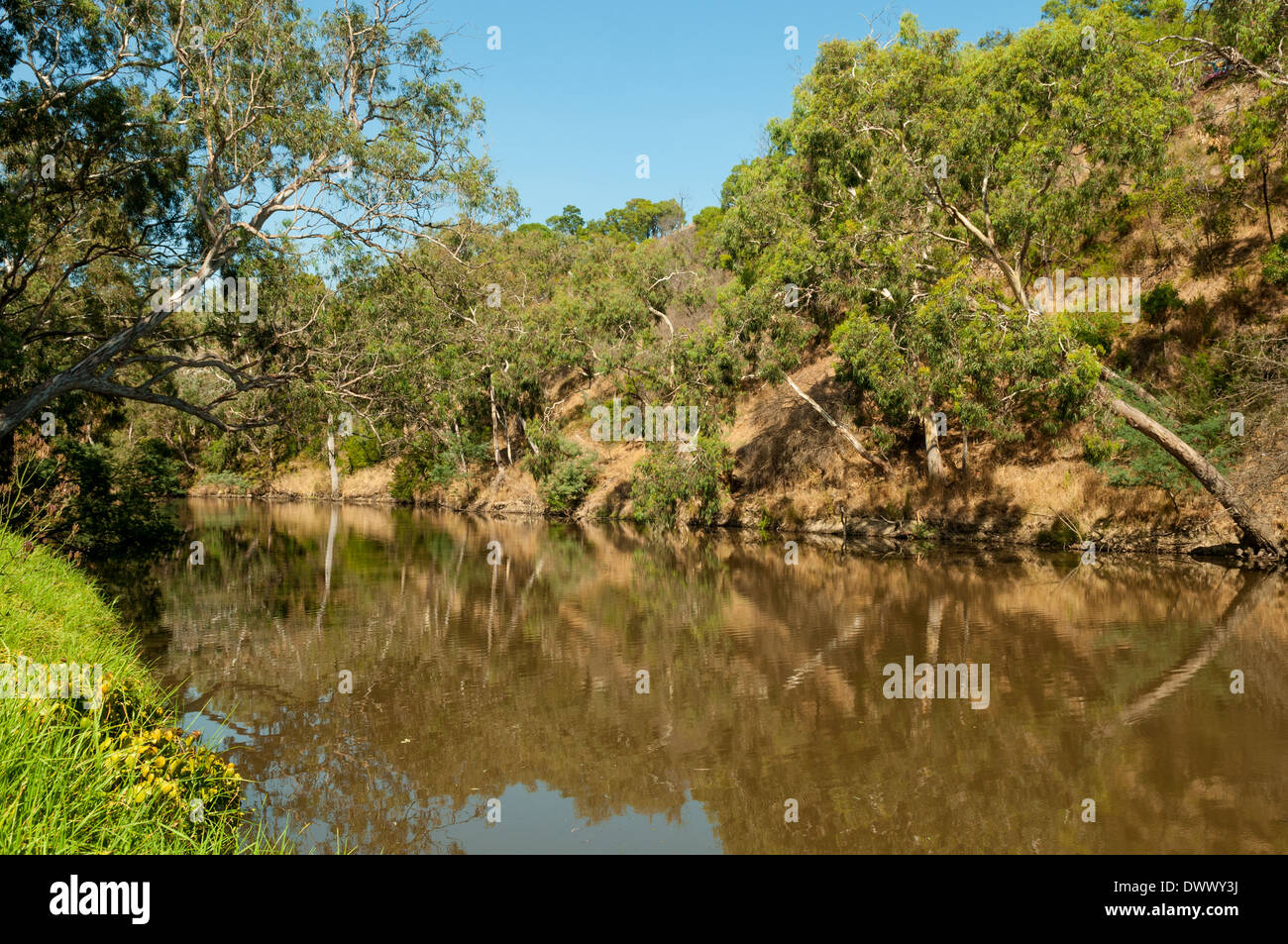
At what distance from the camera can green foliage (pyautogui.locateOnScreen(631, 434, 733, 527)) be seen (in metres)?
27.3

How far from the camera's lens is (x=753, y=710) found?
8961mm

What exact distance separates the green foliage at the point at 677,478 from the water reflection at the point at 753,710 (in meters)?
9.47

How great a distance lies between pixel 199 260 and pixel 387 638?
9814mm

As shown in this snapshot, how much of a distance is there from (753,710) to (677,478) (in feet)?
61.1

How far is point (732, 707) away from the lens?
359 inches

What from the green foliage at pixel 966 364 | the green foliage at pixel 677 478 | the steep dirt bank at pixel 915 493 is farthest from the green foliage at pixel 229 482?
A: the green foliage at pixel 966 364

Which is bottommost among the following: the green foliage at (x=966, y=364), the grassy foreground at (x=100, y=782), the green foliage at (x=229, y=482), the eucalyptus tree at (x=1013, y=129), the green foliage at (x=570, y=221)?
the grassy foreground at (x=100, y=782)

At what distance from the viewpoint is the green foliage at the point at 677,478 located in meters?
27.3

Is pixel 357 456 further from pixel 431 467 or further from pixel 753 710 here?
pixel 753 710

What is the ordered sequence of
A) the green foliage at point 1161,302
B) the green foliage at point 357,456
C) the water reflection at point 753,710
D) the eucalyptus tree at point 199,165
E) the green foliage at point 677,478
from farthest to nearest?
the green foliage at point 357,456 < the green foliage at point 677,478 < the green foliage at point 1161,302 < the eucalyptus tree at point 199,165 < the water reflection at point 753,710

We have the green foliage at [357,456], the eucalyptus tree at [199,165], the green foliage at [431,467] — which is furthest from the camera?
the green foliage at [357,456]

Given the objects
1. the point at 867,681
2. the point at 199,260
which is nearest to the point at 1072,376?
the point at 867,681

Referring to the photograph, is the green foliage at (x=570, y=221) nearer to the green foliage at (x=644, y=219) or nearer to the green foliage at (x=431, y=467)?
the green foliage at (x=644, y=219)
